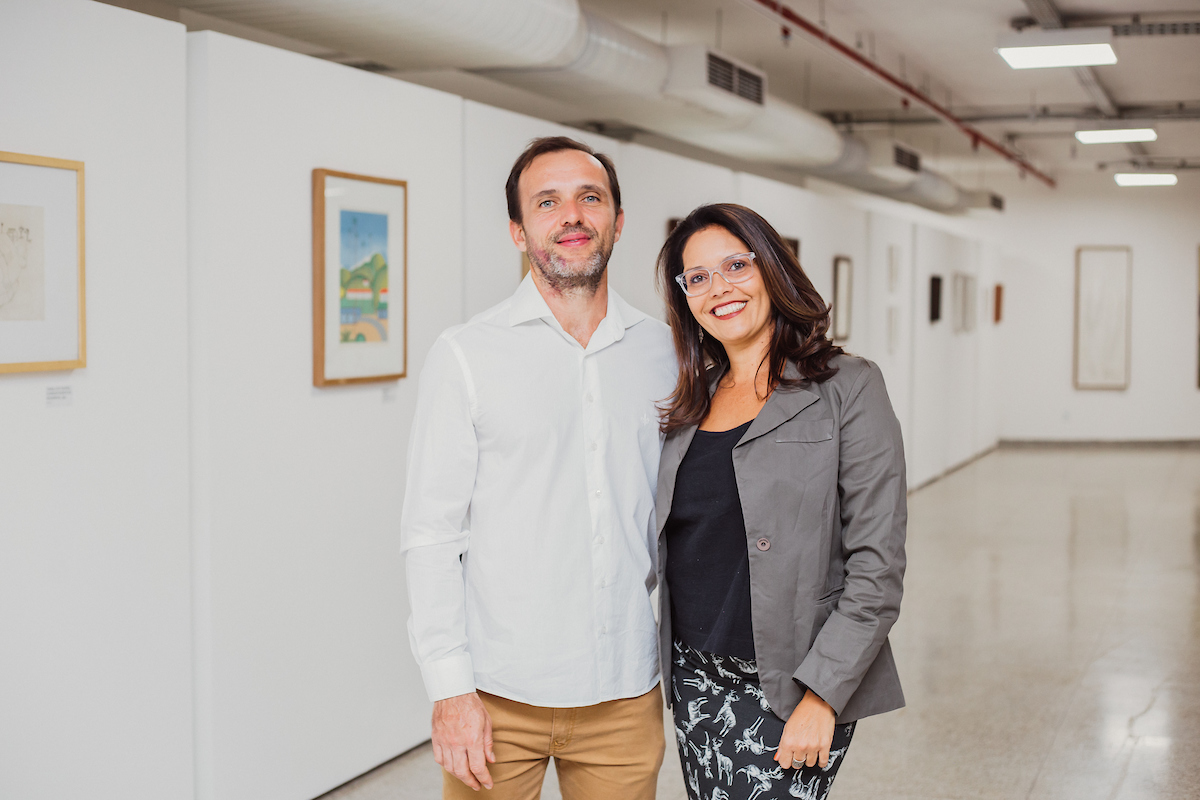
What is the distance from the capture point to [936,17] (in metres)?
7.04

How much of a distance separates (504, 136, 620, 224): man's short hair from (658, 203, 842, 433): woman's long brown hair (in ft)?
0.59

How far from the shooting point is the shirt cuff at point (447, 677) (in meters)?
1.95

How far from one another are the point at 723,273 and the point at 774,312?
0.12 m

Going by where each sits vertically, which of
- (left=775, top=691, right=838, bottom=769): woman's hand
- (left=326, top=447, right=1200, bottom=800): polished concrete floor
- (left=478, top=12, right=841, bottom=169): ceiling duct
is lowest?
(left=326, top=447, right=1200, bottom=800): polished concrete floor

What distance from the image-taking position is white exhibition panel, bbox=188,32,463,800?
127 inches

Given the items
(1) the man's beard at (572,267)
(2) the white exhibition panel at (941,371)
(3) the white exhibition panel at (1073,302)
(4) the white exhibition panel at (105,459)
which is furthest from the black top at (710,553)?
(3) the white exhibition panel at (1073,302)

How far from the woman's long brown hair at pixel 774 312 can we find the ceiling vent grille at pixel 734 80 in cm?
420

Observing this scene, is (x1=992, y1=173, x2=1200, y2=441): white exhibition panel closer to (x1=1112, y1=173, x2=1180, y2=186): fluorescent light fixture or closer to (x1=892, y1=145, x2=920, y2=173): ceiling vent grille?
(x1=1112, y1=173, x2=1180, y2=186): fluorescent light fixture

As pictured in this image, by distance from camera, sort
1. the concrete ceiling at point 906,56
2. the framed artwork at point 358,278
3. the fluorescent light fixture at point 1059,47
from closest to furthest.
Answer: the framed artwork at point 358,278 < the fluorescent light fixture at point 1059,47 < the concrete ceiling at point 906,56

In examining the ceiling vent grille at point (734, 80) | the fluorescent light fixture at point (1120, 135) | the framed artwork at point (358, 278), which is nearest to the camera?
the framed artwork at point (358, 278)

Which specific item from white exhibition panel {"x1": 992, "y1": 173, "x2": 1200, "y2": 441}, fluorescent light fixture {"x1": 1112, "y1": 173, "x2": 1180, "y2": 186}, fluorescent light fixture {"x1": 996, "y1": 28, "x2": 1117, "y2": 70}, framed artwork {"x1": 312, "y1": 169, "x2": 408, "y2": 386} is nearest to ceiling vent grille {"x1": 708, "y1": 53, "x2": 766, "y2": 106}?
fluorescent light fixture {"x1": 996, "y1": 28, "x2": 1117, "y2": 70}

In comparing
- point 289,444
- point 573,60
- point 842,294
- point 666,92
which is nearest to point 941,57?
point 842,294

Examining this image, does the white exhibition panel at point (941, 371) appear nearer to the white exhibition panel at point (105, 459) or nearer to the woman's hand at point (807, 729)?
the white exhibition panel at point (105, 459)

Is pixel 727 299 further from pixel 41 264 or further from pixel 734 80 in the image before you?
pixel 734 80
